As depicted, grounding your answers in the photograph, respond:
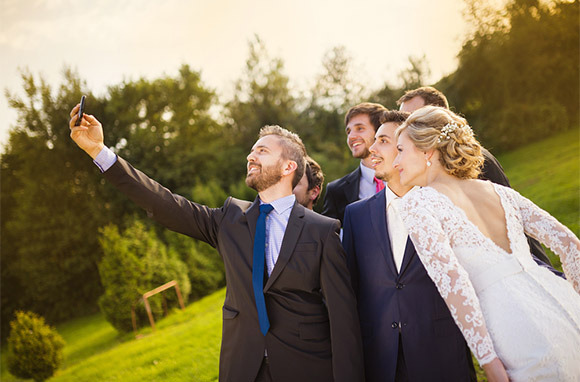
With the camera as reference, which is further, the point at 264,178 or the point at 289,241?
the point at 264,178

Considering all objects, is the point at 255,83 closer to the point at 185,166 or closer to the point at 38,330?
the point at 185,166

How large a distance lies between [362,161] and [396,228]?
1.97 m

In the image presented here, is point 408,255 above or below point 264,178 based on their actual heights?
below

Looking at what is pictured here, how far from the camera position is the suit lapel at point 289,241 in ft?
8.05

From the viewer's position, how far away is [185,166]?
24078mm

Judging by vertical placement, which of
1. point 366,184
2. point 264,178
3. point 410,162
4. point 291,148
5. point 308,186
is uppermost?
point 291,148

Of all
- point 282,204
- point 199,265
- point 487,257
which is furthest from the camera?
point 199,265

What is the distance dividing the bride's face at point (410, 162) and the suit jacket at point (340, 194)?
2.11m

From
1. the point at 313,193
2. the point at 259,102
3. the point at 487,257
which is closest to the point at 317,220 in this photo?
the point at 487,257

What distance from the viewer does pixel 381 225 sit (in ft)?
8.62

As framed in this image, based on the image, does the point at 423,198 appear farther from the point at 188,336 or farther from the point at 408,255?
the point at 188,336

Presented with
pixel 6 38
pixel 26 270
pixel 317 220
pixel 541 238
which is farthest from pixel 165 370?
pixel 26 270

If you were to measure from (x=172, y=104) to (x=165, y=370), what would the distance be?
2223 centimetres

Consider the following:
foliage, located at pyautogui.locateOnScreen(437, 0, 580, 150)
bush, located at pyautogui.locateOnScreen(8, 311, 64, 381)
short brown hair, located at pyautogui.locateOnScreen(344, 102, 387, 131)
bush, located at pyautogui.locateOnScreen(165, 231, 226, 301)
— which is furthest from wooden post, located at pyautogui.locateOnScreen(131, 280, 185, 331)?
foliage, located at pyautogui.locateOnScreen(437, 0, 580, 150)
